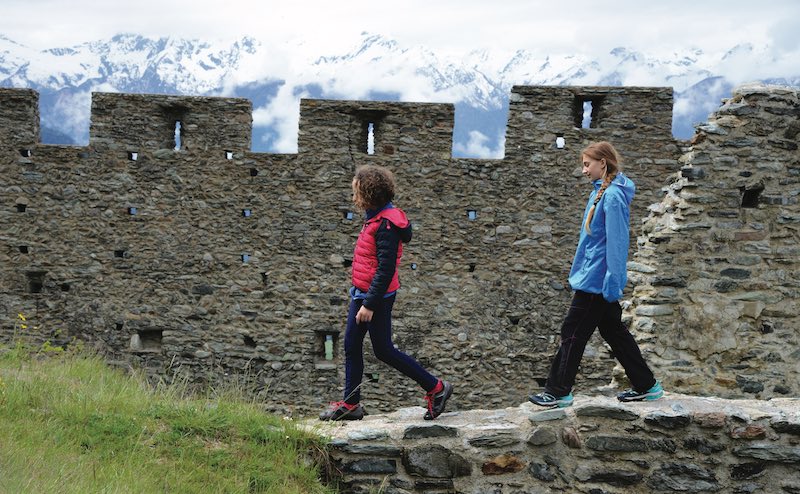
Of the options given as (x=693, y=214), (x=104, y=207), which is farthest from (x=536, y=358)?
(x=104, y=207)

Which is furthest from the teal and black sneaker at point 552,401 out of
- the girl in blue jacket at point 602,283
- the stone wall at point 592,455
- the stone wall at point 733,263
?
the stone wall at point 733,263

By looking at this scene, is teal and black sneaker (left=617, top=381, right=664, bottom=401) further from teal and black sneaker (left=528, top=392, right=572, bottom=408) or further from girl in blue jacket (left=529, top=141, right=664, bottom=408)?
teal and black sneaker (left=528, top=392, right=572, bottom=408)

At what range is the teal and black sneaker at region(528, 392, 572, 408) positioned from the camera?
17.1 feet

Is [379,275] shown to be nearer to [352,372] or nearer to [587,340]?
[352,372]

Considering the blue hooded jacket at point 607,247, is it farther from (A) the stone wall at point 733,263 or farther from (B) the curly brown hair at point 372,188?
(A) the stone wall at point 733,263

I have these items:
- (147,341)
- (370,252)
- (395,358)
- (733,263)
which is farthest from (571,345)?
(147,341)

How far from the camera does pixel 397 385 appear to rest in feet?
35.2

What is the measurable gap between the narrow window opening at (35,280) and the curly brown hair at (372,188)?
729 centimetres

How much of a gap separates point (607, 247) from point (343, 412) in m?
2.05

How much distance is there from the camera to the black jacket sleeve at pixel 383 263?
5.16m

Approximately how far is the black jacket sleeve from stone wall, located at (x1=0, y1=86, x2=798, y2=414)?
556cm

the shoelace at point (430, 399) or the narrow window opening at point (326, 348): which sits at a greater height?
the shoelace at point (430, 399)

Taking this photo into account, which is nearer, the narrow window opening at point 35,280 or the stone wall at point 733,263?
the stone wall at point 733,263

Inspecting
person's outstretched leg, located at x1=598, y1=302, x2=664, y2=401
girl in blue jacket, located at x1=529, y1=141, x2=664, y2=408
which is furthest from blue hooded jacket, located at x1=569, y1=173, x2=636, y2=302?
person's outstretched leg, located at x1=598, y1=302, x2=664, y2=401
